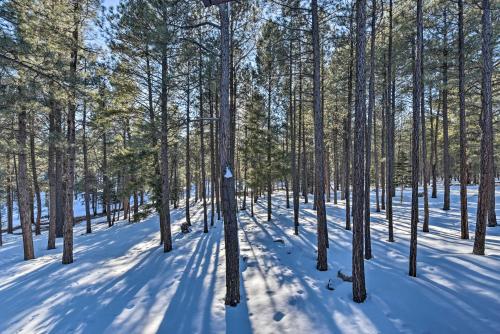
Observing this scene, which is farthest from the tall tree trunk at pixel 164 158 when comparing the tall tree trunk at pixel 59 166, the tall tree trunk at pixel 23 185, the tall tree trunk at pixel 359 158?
the tall tree trunk at pixel 359 158

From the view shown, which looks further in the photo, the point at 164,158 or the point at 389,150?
the point at 389,150

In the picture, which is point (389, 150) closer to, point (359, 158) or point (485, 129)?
point (485, 129)

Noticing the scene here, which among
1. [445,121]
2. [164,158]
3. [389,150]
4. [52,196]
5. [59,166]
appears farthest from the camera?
[445,121]

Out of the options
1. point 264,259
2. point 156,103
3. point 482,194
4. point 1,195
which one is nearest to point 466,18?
point 482,194

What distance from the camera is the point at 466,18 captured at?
37.2ft

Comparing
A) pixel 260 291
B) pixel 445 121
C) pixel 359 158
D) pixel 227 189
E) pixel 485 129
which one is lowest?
pixel 260 291

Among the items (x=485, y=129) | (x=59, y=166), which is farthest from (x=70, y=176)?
(x=485, y=129)

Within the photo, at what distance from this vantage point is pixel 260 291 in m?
6.81

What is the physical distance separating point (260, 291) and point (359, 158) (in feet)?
13.3

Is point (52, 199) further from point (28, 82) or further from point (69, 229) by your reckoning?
point (28, 82)

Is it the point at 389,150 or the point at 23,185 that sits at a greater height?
the point at 389,150

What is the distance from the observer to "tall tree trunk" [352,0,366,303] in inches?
220

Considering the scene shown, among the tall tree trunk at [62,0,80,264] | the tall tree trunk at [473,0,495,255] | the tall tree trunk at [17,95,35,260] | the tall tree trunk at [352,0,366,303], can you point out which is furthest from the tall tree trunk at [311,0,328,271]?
the tall tree trunk at [17,95,35,260]

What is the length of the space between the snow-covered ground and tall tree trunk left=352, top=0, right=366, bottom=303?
0.48m
